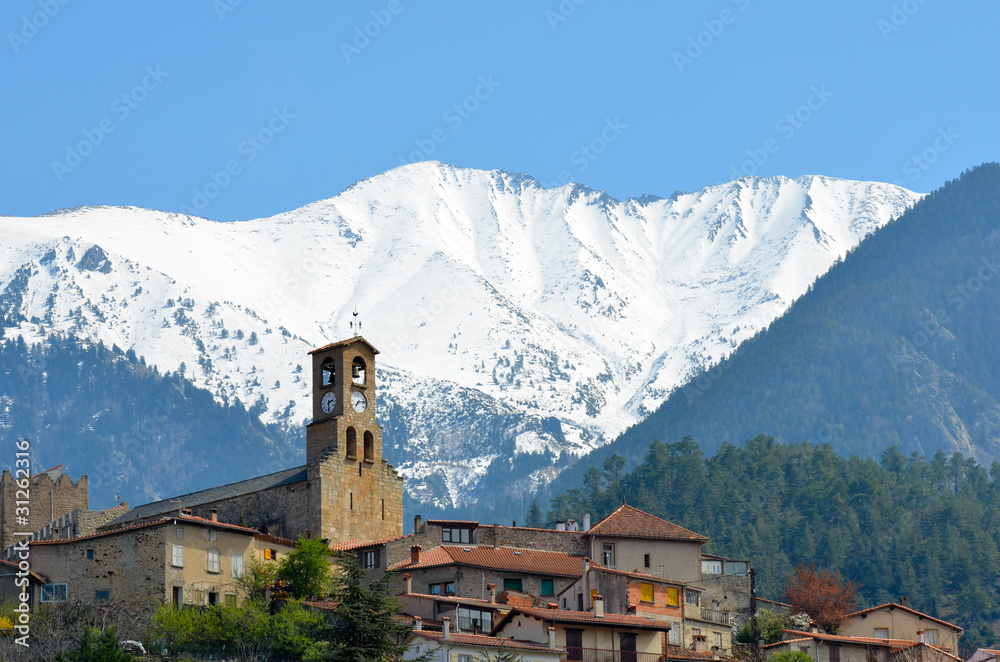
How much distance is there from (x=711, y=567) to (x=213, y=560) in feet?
109

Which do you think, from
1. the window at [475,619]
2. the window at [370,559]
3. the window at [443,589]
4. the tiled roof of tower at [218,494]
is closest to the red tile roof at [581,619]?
the window at [475,619]

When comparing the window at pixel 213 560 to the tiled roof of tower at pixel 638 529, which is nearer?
the window at pixel 213 560

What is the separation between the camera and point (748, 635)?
9319 cm

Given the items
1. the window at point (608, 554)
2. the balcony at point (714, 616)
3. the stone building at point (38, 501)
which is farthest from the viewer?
the stone building at point (38, 501)

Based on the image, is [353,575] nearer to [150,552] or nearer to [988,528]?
[150,552]

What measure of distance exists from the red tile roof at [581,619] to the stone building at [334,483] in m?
24.4

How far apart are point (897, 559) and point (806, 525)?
693 inches

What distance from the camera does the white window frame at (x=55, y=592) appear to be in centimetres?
8194

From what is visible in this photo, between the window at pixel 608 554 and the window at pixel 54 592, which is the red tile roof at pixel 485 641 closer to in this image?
the window at pixel 54 592

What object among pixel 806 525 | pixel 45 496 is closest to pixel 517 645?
pixel 45 496

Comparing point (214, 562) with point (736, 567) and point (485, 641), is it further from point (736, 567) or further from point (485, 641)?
point (736, 567)

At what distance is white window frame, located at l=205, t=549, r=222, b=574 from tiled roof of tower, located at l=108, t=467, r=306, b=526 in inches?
522

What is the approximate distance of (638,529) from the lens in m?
93.9

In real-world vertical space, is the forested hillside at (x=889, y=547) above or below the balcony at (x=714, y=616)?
above
